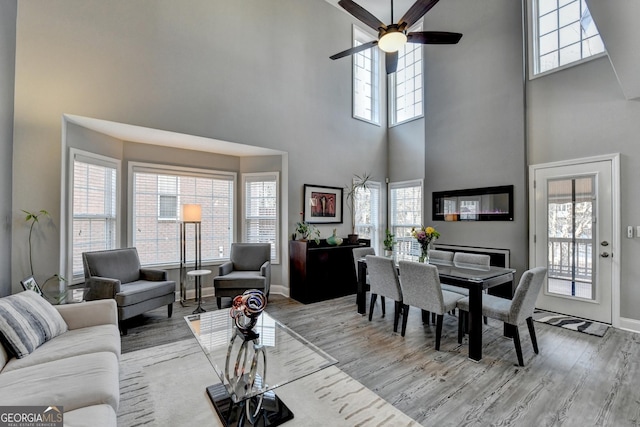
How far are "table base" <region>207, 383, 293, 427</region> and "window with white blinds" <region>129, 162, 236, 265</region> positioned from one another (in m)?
3.01

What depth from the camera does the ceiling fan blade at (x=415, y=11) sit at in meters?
2.65

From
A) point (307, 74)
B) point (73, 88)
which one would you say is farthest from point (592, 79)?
point (73, 88)

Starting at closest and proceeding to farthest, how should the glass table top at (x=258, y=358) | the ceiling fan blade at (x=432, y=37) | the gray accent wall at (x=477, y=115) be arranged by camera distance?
the glass table top at (x=258, y=358) < the ceiling fan blade at (x=432, y=37) < the gray accent wall at (x=477, y=115)

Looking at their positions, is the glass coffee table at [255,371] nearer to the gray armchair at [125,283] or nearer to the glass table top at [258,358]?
the glass table top at [258,358]

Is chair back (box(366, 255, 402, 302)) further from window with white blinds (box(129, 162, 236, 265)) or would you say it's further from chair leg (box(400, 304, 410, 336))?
window with white blinds (box(129, 162, 236, 265))

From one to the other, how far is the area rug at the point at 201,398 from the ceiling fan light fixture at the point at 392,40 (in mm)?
3303

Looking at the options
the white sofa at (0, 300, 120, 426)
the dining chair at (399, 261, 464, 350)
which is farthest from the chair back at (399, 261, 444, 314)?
the white sofa at (0, 300, 120, 426)

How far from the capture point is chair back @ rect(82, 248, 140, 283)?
3.46m

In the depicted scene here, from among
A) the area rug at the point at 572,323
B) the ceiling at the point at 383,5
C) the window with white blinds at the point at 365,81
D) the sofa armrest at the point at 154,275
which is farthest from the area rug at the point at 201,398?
the ceiling at the point at 383,5

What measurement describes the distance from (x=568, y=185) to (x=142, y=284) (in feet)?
19.6

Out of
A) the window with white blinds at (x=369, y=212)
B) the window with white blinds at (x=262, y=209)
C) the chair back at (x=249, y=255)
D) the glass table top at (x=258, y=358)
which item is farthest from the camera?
the window with white blinds at (x=369, y=212)

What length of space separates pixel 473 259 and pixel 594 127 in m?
2.35

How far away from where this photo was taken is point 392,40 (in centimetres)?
294

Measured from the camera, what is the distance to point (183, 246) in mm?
4301
